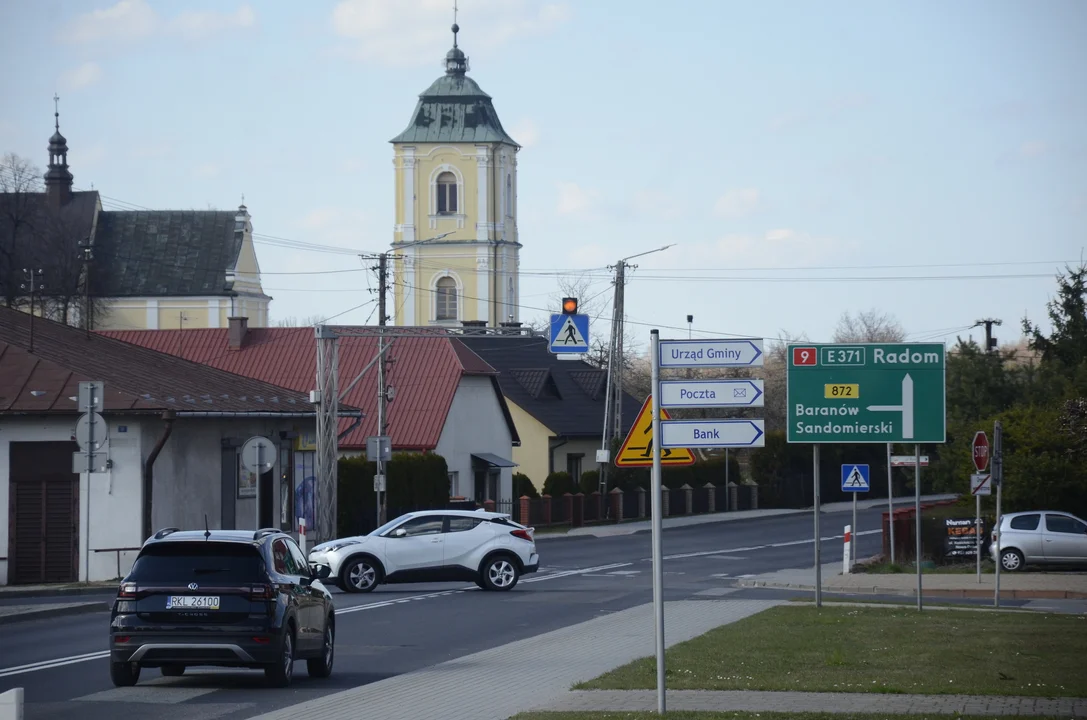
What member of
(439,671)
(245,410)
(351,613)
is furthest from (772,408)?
(439,671)

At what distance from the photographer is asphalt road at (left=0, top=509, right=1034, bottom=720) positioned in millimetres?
13883

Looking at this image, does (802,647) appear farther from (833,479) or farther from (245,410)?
(833,479)

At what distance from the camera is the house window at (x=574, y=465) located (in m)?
68.2

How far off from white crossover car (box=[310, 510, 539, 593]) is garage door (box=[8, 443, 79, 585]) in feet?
21.7

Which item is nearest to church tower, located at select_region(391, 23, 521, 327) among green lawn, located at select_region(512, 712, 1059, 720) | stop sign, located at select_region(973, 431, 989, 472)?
stop sign, located at select_region(973, 431, 989, 472)

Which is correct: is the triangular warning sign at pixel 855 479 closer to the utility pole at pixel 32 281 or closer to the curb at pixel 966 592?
the curb at pixel 966 592

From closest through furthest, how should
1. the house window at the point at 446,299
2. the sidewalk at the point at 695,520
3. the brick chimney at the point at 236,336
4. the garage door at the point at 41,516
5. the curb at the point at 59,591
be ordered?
the curb at the point at 59,591
the garage door at the point at 41,516
the sidewalk at the point at 695,520
the brick chimney at the point at 236,336
the house window at the point at 446,299

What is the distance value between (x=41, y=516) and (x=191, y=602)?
1884cm

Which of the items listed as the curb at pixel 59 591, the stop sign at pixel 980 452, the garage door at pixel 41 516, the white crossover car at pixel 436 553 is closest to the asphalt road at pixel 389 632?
the white crossover car at pixel 436 553

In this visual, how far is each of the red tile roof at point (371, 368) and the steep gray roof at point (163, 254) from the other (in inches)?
1459

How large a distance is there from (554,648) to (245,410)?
741 inches

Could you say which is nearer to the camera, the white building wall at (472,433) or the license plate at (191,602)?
the license plate at (191,602)

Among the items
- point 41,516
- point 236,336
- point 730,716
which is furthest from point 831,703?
point 236,336

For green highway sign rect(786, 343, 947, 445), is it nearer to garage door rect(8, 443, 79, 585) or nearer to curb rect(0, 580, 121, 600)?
curb rect(0, 580, 121, 600)
